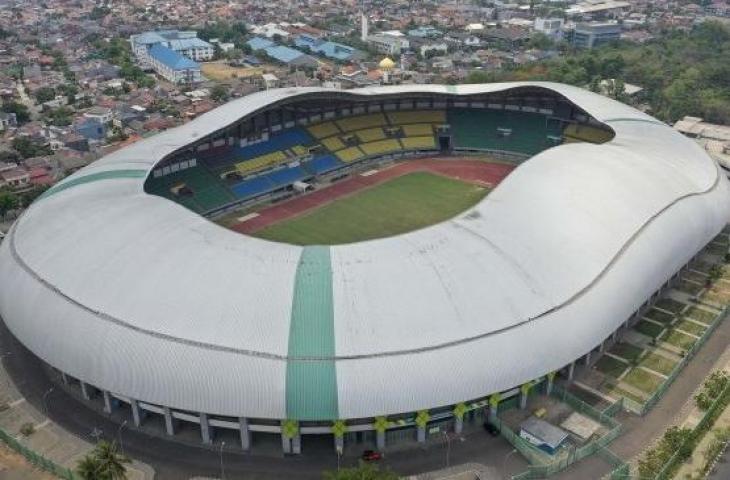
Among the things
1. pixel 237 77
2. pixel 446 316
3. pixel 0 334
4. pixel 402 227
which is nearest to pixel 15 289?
pixel 0 334

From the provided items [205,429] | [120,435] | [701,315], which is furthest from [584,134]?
[120,435]

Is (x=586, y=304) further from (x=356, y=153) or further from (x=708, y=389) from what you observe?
(x=356, y=153)

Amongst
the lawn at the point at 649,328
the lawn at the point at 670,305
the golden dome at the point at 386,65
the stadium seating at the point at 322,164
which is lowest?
the golden dome at the point at 386,65

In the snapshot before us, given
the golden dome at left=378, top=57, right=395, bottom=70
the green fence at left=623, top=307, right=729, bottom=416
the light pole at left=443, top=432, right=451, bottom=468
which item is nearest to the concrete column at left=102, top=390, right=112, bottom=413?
the light pole at left=443, top=432, right=451, bottom=468

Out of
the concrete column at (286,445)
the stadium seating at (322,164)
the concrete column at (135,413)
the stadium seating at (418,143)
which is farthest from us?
the stadium seating at (418,143)

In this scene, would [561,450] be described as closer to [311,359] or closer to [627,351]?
[627,351]

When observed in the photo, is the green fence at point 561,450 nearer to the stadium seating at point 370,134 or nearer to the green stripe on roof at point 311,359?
the green stripe on roof at point 311,359

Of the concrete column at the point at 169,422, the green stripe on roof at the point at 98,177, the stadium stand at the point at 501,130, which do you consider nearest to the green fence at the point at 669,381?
the concrete column at the point at 169,422
